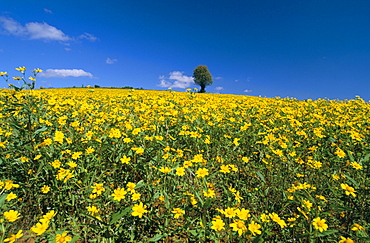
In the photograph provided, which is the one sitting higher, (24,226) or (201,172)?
(201,172)

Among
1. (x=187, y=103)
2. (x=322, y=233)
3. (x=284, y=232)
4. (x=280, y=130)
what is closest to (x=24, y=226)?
(x=284, y=232)

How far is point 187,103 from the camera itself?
5.11 m

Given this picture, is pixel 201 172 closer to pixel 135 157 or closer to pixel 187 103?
pixel 135 157

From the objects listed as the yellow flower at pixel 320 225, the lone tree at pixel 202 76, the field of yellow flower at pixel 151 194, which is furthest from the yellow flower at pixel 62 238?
the lone tree at pixel 202 76

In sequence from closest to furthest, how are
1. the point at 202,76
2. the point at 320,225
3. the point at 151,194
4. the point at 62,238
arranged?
the point at 62,238, the point at 320,225, the point at 151,194, the point at 202,76

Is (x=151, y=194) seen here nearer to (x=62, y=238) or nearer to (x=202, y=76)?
(x=62, y=238)

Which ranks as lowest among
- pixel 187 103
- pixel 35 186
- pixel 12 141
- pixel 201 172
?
pixel 35 186

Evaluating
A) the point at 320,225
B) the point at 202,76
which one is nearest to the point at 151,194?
the point at 320,225

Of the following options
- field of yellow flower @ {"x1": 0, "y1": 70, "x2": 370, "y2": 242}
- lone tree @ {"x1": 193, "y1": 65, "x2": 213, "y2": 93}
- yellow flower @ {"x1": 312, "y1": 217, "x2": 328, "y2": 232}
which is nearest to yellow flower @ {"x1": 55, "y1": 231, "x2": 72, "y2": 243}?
field of yellow flower @ {"x1": 0, "y1": 70, "x2": 370, "y2": 242}

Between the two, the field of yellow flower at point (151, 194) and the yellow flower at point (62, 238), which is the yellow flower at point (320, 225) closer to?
the field of yellow flower at point (151, 194)

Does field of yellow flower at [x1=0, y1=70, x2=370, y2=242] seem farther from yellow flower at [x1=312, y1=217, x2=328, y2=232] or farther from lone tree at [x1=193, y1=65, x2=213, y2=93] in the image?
lone tree at [x1=193, y1=65, x2=213, y2=93]

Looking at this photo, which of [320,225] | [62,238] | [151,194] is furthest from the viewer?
[151,194]

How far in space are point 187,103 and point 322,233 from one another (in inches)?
159

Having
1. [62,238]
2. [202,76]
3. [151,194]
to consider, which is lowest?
[62,238]
